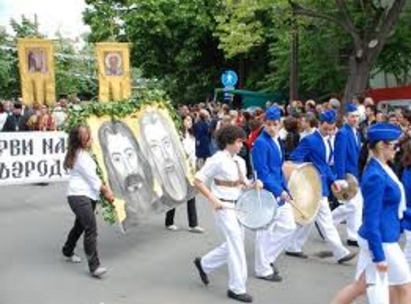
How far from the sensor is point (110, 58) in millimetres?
21969

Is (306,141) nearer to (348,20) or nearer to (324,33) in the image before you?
(348,20)

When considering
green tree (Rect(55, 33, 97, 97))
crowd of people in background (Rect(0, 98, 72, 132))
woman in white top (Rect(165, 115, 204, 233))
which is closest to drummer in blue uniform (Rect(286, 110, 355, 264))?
woman in white top (Rect(165, 115, 204, 233))

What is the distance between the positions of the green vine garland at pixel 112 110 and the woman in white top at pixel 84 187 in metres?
0.42

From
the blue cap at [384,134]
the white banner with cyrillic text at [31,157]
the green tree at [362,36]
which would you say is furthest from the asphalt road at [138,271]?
the green tree at [362,36]

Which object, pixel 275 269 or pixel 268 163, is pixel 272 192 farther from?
pixel 275 269

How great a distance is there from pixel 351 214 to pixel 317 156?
104 cm

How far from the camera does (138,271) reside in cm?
912

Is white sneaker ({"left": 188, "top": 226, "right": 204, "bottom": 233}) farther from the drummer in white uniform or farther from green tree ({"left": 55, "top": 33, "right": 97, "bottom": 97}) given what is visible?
green tree ({"left": 55, "top": 33, "right": 97, "bottom": 97})

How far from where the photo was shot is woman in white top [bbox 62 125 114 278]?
28.7 ft

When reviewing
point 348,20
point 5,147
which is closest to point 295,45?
point 348,20

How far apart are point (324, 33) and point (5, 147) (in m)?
19.0

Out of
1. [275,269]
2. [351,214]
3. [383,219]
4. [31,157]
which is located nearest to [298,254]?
[351,214]

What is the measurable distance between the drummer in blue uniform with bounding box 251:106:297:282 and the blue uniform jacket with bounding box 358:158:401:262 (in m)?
2.62

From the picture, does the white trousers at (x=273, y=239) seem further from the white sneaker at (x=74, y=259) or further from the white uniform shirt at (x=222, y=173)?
the white sneaker at (x=74, y=259)
